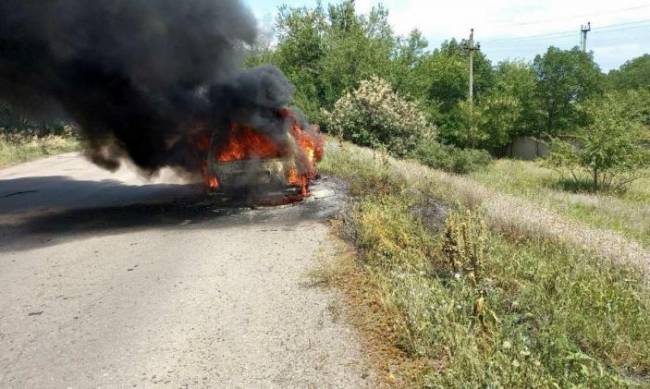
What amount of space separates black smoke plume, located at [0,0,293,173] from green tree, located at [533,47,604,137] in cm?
3873

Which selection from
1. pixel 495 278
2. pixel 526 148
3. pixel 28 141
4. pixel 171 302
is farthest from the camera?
pixel 526 148

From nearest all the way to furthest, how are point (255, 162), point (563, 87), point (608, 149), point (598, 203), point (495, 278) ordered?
point (495, 278), point (255, 162), point (598, 203), point (608, 149), point (563, 87)

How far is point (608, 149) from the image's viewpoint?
21.7m

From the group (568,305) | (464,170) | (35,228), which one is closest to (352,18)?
(464,170)

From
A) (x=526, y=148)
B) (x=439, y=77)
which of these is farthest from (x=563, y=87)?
(x=439, y=77)

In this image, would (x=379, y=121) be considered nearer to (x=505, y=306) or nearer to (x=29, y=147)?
(x=29, y=147)

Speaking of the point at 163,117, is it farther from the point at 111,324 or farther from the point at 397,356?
the point at 397,356

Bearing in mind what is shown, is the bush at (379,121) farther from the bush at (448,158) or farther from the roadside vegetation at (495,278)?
the roadside vegetation at (495,278)

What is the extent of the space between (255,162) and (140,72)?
294cm

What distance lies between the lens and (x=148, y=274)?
6656 mm

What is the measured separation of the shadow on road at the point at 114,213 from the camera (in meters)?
9.25

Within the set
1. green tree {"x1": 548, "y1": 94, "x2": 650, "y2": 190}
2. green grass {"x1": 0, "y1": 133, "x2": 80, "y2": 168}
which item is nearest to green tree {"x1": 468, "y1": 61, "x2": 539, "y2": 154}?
green tree {"x1": 548, "y1": 94, "x2": 650, "y2": 190}

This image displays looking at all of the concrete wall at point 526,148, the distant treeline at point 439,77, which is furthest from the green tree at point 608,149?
the concrete wall at point 526,148

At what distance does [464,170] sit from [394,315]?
76.8 feet
